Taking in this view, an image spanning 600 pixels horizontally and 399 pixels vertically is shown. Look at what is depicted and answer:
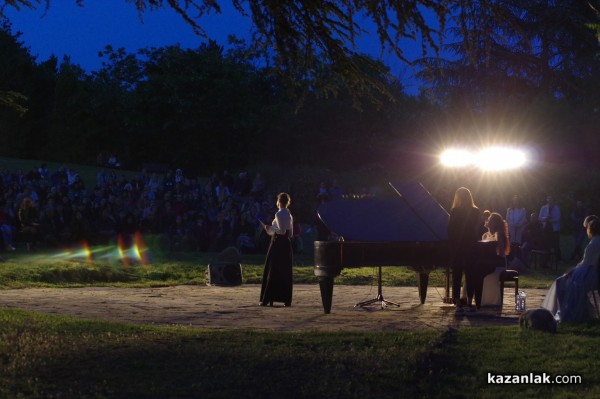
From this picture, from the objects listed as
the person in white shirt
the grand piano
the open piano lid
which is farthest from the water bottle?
the person in white shirt

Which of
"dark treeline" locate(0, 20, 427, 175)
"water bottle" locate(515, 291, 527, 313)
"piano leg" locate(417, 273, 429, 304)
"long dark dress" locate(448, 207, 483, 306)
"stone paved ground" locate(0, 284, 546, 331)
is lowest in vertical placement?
"stone paved ground" locate(0, 284, 546, 331)

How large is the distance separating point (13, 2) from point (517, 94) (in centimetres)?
3990

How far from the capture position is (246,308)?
612 inches

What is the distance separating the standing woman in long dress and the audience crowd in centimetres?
1320

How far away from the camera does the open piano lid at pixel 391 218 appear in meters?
15.1

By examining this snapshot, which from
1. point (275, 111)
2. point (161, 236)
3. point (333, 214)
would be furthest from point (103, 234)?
point (275, 111)

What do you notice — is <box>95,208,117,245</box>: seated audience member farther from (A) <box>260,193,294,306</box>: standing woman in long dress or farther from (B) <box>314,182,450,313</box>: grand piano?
(B) <box>314,182,450,313</box>: grand piano

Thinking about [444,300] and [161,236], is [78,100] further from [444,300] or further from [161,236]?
[444,300]

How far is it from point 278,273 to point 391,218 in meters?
2.23

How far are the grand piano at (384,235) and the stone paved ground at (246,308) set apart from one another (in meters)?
0.79

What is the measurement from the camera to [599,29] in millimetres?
14258

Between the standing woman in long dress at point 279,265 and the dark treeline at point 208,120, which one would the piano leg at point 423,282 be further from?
the dark treeline at point 208,120

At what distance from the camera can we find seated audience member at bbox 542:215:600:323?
1250 cm

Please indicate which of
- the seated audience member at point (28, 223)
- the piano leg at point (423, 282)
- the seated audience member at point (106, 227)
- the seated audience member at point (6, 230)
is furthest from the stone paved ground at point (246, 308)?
the seated audience member at point (106, 227)
